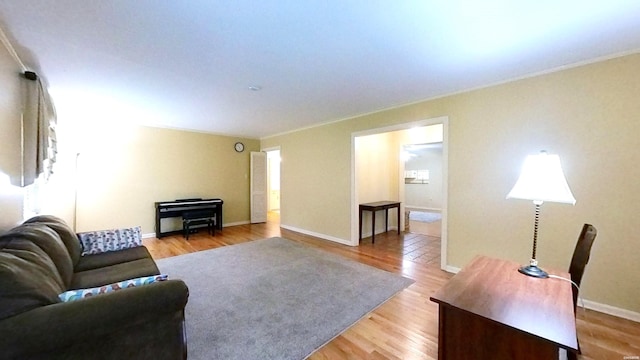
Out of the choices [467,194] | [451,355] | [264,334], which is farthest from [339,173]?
[451,355]

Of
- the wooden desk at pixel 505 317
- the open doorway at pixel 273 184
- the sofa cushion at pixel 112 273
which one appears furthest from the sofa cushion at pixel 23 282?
the open doorway at pixel 273 184

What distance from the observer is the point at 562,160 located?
2.55m

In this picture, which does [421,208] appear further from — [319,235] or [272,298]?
[272,298]

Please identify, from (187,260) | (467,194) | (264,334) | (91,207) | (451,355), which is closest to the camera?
(451,355)

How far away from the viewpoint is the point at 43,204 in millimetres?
3844

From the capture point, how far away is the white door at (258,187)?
22.6 feet

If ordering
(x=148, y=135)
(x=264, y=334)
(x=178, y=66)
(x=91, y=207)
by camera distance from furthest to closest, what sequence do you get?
(x=148, y=135) → (x=91, y=207) → (x=178, y=66) → (x=264, y=334)

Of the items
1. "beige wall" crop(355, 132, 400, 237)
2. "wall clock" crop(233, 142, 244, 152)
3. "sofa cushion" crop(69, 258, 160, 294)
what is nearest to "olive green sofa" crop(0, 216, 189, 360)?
"sofa cushion" crop(69, 258, 160, 294)

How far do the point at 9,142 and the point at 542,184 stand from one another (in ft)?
13.6

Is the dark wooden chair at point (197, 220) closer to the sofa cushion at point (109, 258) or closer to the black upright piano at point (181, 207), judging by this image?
the black upright piano at point (181, 207)

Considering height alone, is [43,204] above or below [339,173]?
below

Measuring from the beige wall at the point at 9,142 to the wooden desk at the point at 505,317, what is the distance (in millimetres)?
3339

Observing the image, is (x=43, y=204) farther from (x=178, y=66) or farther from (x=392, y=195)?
(x=392, y=195)

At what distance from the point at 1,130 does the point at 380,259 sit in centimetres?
423
